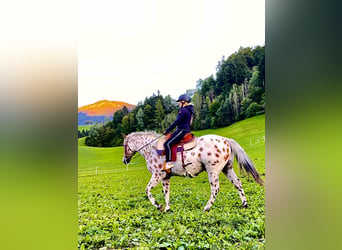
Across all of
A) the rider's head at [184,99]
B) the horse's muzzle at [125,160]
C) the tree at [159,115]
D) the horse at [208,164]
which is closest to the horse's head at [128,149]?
the horse's muzzle at [125,160]

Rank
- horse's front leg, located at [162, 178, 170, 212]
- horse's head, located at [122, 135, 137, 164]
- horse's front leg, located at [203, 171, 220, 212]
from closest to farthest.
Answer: horse's front leg, located at [203, 171, 220, 212] < horse's front leg, located at [162, 178, 170, 212] < horse's head, located at [122, 135, 137, 164]

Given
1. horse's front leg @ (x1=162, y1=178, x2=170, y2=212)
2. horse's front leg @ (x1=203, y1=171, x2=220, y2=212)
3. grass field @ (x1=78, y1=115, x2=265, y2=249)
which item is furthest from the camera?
horse's front leg @ (x1=162, y1=178, x2=170, y2=212)

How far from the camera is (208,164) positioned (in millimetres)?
2725

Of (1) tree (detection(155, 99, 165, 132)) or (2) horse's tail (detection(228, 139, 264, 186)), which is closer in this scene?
(2) horse's tail (detection(228, 139, 264, 186))

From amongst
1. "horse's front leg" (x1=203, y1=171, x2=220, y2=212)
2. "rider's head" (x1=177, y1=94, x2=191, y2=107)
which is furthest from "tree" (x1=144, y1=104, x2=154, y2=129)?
"horse's front leg" (x1=203, y1=171, x2=220, y2=212)

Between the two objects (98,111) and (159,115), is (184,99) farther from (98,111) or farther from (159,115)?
(98,111)

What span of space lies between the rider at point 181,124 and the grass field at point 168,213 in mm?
136

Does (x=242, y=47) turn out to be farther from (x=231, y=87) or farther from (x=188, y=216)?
(x=188, y=216)

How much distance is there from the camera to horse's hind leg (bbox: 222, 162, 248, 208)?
8.72ft

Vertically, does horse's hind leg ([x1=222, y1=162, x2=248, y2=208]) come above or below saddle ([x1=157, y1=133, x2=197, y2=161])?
below

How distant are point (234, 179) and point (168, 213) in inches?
27.7

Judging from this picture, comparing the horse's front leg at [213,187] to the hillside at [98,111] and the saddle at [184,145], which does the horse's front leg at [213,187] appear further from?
the hillside at [98,111]

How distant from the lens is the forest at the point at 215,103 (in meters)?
2.67

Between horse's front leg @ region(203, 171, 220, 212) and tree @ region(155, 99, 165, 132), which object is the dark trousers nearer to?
tree @ region(155, 99, 165, 132)
